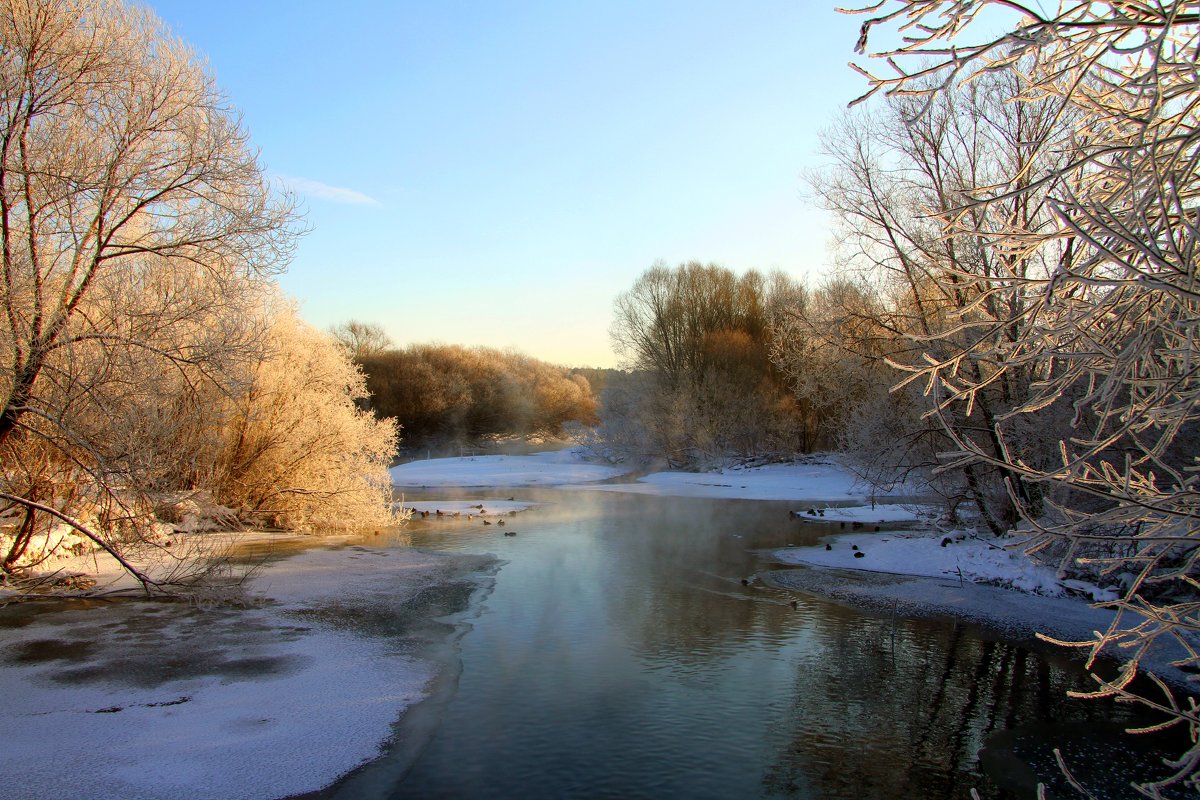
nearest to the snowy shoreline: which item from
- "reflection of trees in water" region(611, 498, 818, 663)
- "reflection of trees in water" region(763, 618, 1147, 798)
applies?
"reflection of trees in water" region(611, 498, 818, 663)

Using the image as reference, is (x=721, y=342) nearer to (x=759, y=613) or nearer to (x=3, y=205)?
(x=759, y=613)

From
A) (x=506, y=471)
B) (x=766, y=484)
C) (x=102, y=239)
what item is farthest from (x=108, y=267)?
(x=506, y=471)

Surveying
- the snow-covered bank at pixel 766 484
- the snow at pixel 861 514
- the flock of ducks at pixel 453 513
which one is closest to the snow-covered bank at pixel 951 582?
the snow at pixel 861 514

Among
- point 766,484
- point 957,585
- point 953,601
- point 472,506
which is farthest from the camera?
point 766,484

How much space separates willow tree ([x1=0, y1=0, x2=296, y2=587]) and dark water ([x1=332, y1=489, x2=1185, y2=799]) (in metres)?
4.53

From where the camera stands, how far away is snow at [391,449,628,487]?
3538cm

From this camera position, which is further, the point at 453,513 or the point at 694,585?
the point at 453,513

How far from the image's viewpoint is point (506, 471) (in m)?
39.9

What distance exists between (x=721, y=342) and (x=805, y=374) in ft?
84.0

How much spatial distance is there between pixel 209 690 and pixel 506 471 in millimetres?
32815

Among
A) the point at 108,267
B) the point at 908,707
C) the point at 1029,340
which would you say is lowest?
the point at 908,707

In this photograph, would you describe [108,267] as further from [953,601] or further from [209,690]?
[953,601]

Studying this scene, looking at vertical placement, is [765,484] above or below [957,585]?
above

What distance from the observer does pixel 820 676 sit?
818 cm
